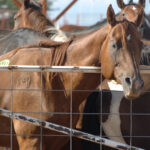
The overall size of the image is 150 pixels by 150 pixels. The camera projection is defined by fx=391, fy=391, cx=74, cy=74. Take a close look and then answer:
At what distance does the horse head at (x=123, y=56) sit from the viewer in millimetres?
2979

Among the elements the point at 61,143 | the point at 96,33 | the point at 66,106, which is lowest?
the point at 61,143

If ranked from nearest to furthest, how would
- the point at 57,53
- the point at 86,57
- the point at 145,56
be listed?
→ the point at 86,57
the point at 57,53
the point at 145,56

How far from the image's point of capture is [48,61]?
3.55m

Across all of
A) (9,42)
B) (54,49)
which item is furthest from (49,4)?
(54,49)

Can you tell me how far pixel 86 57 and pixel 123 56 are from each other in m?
0.45

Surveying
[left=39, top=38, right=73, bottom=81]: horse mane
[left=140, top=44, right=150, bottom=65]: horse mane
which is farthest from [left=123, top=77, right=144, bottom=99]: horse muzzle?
[left=140, top=44, right=150, bottom=65]: horse mane

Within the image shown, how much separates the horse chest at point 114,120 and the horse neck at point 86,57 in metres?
0.54

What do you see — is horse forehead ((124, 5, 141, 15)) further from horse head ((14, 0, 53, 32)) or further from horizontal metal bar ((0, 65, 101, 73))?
horizontal metal bar ((0, 65, 101, 73))

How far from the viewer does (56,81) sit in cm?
346

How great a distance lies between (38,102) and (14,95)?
0.23 m

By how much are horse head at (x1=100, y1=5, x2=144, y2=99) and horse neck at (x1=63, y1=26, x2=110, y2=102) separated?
0.40ft

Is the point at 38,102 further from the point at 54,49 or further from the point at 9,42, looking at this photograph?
the point at 9,42

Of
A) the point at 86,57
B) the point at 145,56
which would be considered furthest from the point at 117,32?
the point at 145,56

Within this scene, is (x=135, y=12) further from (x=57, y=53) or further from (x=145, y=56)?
(x=57, y=53)
